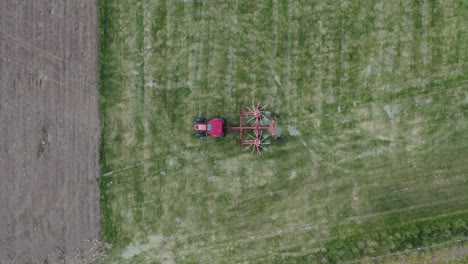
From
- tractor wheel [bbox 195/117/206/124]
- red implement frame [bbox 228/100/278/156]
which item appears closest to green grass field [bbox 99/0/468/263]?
red implement frame [bbox 228/100/278/156]

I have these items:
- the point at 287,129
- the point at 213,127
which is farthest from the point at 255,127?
the point at 213,127

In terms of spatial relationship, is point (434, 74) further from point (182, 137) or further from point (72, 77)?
point (72, 77)

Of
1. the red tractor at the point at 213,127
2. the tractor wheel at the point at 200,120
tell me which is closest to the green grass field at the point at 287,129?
the tractor wheel at the point at 200,120

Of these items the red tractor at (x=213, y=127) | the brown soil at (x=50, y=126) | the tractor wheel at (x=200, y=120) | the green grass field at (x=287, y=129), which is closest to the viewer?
the red tractor at (x=213, y=127)

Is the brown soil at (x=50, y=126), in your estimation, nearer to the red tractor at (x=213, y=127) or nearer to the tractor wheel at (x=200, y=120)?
the tractor wheel at (x=200, y=120)

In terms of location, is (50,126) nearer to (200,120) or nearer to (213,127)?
(200,120)

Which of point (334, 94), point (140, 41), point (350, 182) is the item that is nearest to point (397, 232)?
point (350, 182)

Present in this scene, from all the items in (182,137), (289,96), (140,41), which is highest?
(140,41)

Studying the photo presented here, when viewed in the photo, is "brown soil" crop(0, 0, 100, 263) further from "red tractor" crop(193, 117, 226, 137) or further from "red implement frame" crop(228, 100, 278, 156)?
"red implement frame" crop(228, 100, 278, 156)
